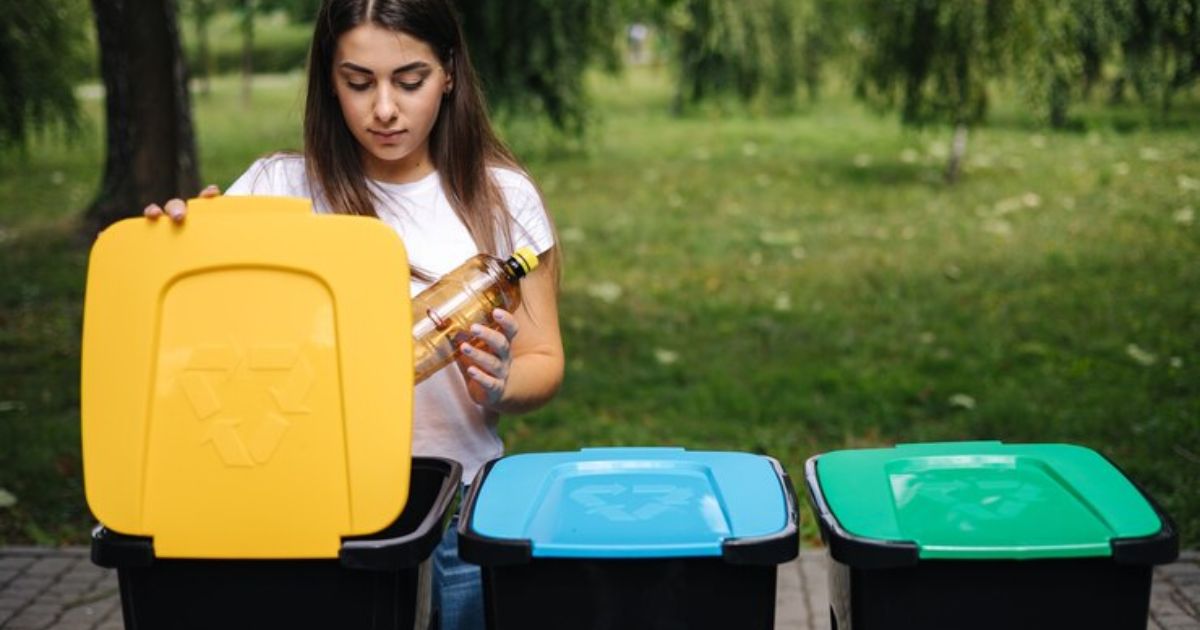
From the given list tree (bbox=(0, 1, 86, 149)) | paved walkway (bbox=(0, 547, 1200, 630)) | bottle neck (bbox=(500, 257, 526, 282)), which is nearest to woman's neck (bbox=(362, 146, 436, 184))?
bottle neck (bbox=(500, 257, 526, 282))

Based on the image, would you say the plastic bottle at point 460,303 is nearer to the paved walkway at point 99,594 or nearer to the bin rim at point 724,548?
the bin rim at point 724,548

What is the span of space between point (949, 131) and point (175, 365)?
1221 cm

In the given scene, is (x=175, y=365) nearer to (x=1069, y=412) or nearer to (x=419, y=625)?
(x=419, y=625)

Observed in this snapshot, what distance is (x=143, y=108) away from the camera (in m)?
7.48

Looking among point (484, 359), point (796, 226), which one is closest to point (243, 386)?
point (484, 359)

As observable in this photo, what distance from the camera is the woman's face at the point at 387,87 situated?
209 centimetres

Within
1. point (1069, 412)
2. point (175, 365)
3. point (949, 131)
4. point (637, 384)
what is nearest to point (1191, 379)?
point (1069, 412)

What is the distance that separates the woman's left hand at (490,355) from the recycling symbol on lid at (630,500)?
0.23m

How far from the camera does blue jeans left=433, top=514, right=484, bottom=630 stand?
2150 mm

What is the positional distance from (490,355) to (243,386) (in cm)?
39

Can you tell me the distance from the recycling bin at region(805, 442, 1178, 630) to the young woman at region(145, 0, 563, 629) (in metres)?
0.61

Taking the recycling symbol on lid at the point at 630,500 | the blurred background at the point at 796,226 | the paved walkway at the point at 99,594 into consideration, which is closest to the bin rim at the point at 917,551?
the recycling symbol on lid at the point at 630,500

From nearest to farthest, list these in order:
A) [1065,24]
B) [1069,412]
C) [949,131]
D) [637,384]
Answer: [1069,412] → [637,384] → [1065,24] → [949,131]

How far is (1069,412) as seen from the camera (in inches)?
200
